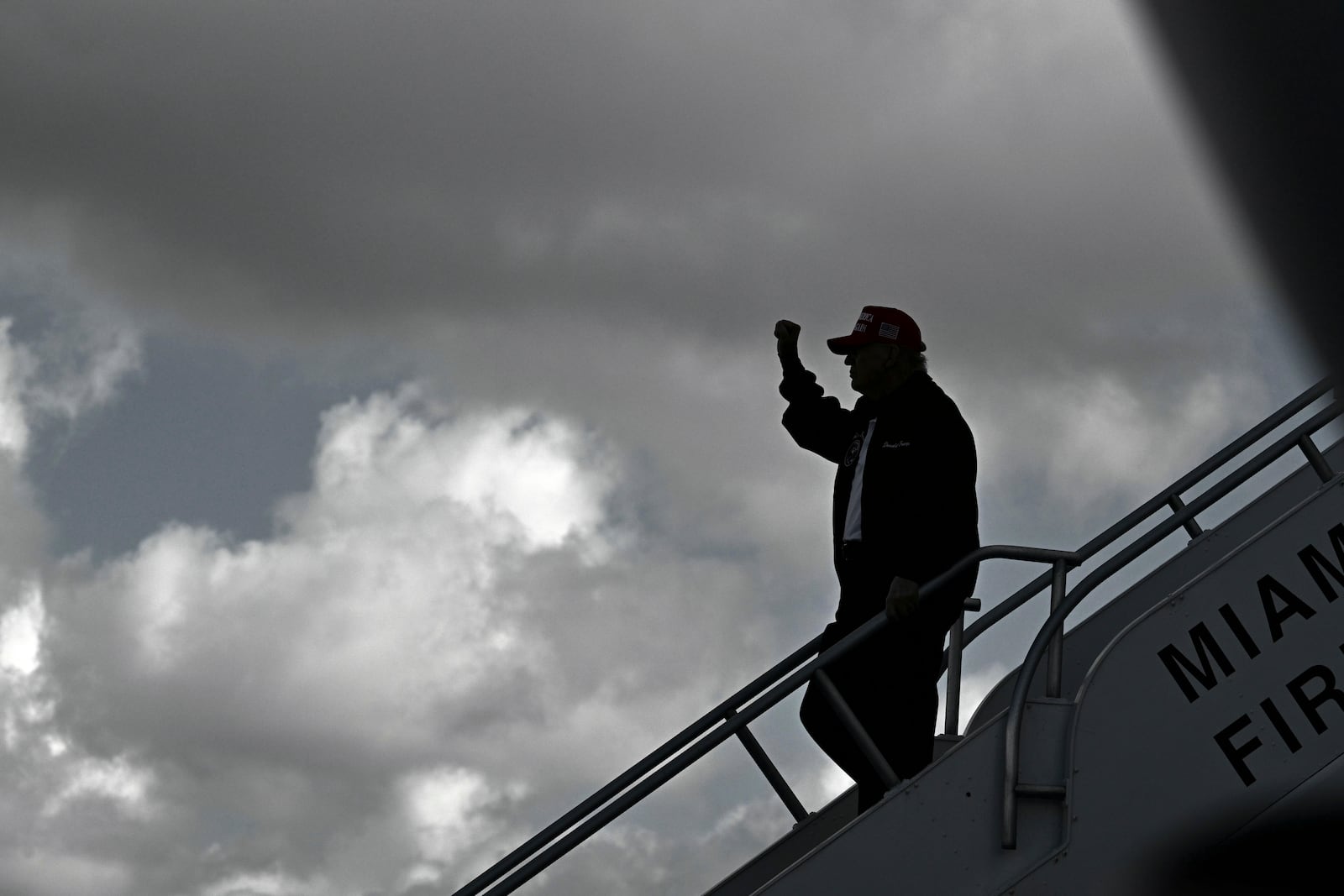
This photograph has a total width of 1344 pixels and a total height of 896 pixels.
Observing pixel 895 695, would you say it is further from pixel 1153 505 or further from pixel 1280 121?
pixel 1280 121

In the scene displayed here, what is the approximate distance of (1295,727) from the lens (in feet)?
15.8

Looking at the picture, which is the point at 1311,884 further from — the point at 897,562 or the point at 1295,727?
the point at 897,562

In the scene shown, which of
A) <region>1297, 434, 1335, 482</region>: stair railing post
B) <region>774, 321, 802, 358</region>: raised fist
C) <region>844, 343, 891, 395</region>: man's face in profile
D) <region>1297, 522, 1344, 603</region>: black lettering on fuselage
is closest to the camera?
<region>1297, 522, 1344, 603</region>: black lettering on fuselage

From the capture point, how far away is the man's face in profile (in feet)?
18.5

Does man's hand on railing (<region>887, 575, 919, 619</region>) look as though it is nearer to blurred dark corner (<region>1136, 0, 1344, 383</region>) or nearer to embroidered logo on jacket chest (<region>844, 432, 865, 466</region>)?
embroidered logo on jacket chest (<region>844, 432, 865, 466</region>)

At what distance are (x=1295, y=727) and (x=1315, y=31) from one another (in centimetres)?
417

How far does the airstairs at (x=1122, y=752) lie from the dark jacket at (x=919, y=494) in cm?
20

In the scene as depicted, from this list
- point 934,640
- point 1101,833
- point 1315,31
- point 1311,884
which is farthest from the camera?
point 934,640

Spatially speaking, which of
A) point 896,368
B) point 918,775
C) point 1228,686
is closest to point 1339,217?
point 918,775

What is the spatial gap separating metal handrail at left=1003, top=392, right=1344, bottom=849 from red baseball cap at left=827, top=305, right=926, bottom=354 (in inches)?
46.5

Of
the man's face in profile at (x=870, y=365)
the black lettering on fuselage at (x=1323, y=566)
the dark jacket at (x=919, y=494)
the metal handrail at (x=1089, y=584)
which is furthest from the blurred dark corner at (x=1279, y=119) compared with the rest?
the man's face in profile at (x=870, y=365)

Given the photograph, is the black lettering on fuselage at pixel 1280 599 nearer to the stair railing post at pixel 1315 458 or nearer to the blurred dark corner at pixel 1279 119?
the stair railing post at pixel 1315 458

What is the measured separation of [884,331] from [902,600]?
1.24 meters

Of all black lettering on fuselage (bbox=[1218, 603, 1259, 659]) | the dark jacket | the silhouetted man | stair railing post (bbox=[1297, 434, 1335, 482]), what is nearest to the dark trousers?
the silhouetted man
